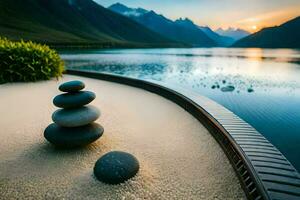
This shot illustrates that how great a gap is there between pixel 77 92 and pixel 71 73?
48.3ft

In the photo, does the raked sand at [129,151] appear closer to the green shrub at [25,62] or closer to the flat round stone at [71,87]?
the flat round stone at [71,87]

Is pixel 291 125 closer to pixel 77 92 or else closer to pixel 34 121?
pixel 77 92

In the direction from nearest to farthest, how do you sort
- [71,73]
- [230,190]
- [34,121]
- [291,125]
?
[230,190] < [34,121] < [291,125] < [71,73]

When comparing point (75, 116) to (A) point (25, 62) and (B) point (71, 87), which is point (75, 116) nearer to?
(B) point (71, 87)

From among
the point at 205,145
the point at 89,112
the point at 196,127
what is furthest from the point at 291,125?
the point at 89,112

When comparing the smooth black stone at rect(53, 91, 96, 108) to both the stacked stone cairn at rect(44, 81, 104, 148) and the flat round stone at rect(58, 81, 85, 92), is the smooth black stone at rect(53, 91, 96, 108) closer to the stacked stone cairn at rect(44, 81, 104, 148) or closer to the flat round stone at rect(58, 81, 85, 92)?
the stacked stone cairn at rect(44, 81, 104, 148)

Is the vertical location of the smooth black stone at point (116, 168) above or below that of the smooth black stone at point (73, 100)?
below

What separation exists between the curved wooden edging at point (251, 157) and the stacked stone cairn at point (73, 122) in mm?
3345

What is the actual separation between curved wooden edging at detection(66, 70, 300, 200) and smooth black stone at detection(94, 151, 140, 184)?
220cm

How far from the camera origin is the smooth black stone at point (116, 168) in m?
4.82

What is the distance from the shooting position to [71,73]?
2059 centimetres

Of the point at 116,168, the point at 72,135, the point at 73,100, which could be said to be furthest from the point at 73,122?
the point at 116,168

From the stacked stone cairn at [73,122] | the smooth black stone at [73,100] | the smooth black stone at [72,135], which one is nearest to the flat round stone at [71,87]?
the stacked stone cairn at [73,122]

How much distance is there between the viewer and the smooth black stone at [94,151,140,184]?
4.82 m
